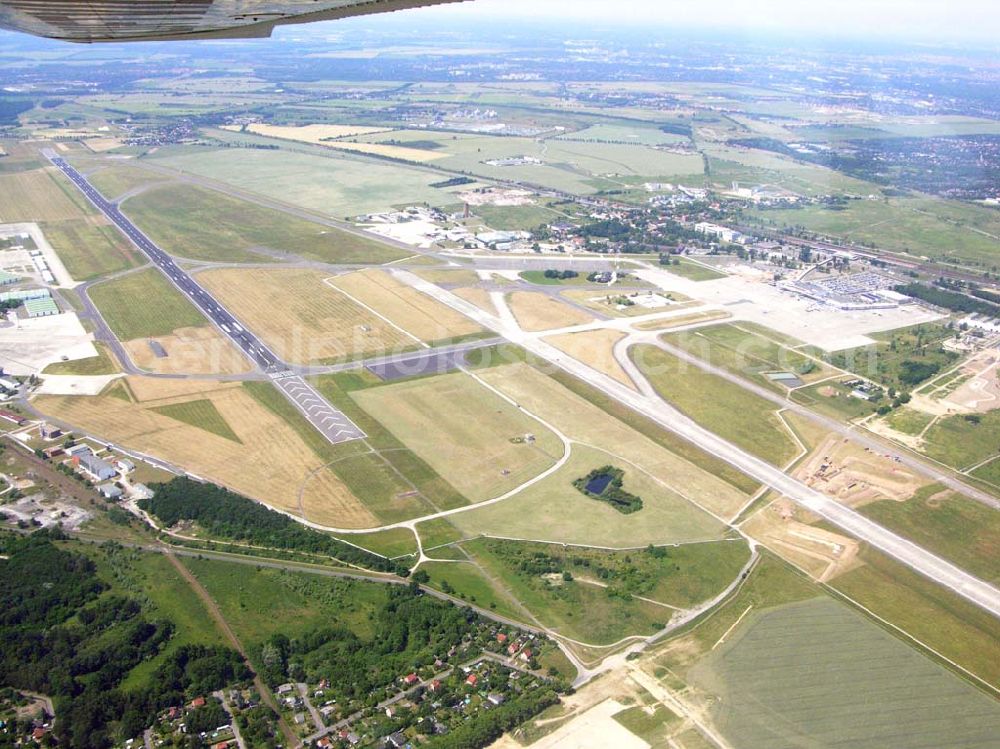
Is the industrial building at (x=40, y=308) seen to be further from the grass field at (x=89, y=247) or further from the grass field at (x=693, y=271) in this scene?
the grass field at (x=693, y=271)

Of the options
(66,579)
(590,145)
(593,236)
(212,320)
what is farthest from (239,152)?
(66,579)

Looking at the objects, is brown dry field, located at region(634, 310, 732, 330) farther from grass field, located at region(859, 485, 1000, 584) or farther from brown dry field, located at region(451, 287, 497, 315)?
grass field, located at region(859, 485, 1000, 584)

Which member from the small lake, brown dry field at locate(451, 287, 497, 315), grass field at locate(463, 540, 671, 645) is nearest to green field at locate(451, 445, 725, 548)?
the small lake

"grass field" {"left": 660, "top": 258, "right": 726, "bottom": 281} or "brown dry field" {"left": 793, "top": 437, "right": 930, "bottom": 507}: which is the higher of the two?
"grass field" {"left": 660, "top": 258, "right": 726, "bottom": 281}

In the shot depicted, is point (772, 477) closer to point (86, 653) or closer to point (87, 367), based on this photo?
point (86, 653)

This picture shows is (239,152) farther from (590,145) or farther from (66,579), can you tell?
(66,579)

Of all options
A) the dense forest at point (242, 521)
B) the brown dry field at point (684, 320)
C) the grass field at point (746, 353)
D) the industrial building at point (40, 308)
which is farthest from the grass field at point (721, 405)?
the industrial building at point (40, 308)
